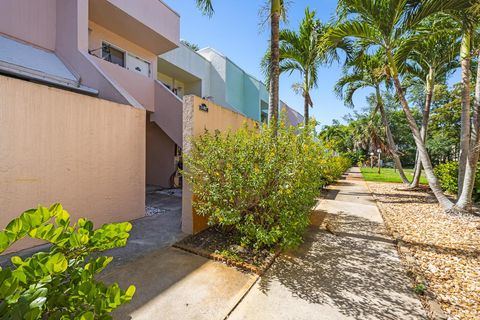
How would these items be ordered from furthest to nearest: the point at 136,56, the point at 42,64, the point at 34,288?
the point at 136,56 < the point at 42,64 < the point at 34,288

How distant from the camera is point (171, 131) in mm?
9016

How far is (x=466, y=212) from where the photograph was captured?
6.73 metres

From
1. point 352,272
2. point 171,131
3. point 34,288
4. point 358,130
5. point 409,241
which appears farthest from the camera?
point 358,130

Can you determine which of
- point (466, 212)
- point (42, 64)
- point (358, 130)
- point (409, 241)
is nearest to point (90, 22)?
point (42, 64)

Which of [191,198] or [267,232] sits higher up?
[191,198]

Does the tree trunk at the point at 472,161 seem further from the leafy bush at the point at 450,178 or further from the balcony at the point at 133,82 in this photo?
the balcony at the point at 133,82

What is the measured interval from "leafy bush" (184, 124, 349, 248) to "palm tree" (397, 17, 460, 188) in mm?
7131

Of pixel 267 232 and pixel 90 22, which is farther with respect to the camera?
pixel 90 22

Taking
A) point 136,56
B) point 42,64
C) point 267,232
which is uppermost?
point 136,56

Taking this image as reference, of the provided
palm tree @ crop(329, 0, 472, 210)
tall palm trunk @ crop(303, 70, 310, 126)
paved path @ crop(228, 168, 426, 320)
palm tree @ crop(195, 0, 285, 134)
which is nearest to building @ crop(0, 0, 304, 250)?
palm tree @ crop(195, 0, 285, 134)

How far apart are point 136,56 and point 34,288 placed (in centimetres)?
1082

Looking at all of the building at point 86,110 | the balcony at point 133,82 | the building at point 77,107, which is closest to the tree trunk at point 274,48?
the building at point 86,110

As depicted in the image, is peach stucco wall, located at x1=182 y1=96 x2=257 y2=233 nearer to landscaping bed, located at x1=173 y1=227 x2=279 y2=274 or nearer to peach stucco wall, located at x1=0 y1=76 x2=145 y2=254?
landscaping bed, located at x1=173 y1=227 x2=279 y2=274

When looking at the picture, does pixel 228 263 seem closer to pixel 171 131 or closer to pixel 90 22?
pixel 171 131
